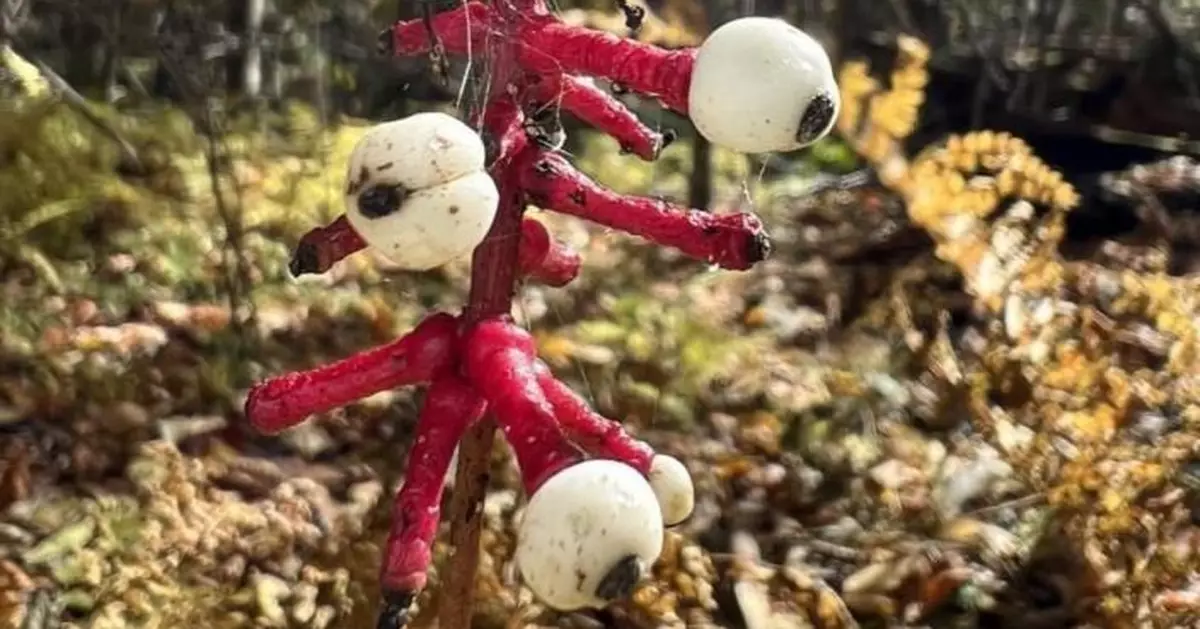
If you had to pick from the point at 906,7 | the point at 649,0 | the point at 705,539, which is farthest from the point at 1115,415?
the point at 906,7

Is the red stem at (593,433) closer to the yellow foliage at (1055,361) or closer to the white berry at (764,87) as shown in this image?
the white berry at (764,87)

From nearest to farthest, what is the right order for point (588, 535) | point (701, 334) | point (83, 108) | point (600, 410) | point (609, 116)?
point (588, 535) → point (609, 116) → point (600, 410) → point (701, 334) → point (83, 108)

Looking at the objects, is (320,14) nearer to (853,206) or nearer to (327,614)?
(853,206)

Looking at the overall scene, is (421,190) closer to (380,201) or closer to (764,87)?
(380,201)

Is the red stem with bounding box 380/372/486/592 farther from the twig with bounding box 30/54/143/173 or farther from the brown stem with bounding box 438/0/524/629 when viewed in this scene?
the twig with bounding box 30/54/143/173

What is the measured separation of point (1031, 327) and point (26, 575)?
1.06 metres

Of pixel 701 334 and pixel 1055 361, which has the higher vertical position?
pixel 1055 361

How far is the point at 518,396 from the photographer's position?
0.73 m

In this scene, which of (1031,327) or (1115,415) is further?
(1031,327)

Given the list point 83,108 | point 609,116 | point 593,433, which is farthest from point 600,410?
point 593,433

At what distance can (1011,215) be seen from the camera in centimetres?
164

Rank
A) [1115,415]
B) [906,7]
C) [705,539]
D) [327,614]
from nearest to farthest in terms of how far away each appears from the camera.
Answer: [327,614], [1115,415], [705,539], [906,7]

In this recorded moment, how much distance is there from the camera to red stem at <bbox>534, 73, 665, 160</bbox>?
85cm

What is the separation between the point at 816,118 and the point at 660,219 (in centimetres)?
12
